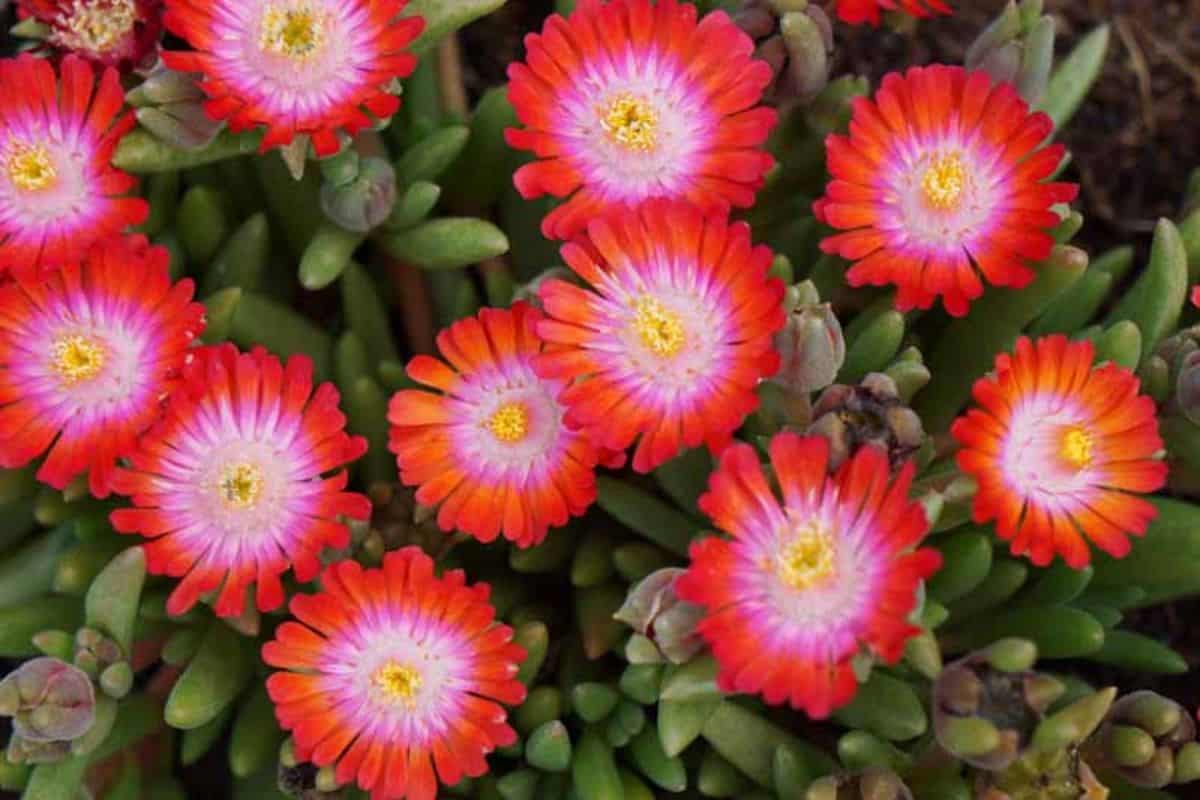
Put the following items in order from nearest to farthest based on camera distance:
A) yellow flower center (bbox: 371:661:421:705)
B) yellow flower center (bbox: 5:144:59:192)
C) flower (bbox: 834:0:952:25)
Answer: yellow flower center (bbox: 371:661:421:705) → yellow flower center (bbox: 5:144:59:192) → flower (bbox: 834:0:952:25)

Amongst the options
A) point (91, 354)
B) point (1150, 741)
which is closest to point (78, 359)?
point (91, 354)

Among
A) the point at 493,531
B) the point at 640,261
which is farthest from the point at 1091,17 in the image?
the point at 493,531

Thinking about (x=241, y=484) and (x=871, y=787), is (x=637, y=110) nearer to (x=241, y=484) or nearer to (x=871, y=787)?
(x=241, y=484)

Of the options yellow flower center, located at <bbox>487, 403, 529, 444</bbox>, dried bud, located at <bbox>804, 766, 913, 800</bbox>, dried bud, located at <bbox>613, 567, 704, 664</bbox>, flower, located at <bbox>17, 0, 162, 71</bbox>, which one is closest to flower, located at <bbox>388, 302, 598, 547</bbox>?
yellow flower center, located at <bbox>487, 403, 529, 444</bbox>

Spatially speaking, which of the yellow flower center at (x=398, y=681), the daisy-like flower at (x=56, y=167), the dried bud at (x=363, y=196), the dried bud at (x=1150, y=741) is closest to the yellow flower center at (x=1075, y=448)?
the dried bud at (x=1150, y=741)

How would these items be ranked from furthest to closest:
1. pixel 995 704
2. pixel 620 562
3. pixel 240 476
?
pixel 620 562, pixel 240 476, pixel 995 704

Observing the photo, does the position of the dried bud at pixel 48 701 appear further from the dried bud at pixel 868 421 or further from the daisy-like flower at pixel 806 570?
the dried bud at pixel 868 421

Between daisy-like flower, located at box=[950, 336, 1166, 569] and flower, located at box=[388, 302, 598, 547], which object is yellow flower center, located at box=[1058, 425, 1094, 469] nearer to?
daisy-like flower, located at box=[950, 336, 1166, 569]
